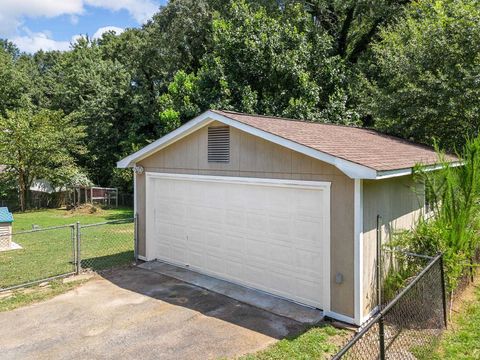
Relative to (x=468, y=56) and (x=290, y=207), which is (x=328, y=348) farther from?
(x=468, y=56)

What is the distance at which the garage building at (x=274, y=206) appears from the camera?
5902 mm

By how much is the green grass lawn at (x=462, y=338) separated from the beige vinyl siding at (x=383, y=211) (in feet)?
3.70

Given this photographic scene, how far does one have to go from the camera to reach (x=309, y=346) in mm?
5219

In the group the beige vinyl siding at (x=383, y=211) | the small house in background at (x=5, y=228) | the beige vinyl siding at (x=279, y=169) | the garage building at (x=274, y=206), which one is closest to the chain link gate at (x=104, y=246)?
the garage building at (x=274, y=206)

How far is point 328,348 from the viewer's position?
5207 mm

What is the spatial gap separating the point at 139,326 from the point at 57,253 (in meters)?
5.83

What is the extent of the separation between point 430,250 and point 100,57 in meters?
29.2

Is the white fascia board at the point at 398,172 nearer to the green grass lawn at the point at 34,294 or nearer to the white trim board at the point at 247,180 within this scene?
the white trim board at the point at 247,180

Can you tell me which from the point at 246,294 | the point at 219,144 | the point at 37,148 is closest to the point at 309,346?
the point at 246,294

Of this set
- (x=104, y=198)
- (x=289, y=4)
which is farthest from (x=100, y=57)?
(x=289, y=4)

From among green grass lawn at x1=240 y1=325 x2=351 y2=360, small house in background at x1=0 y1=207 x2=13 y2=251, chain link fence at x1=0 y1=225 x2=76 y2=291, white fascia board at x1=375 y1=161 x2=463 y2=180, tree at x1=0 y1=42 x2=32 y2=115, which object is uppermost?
tree at x1=0 y1=42 x2=32 y2=115

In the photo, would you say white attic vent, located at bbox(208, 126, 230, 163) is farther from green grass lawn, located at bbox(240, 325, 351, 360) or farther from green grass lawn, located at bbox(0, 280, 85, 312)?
green grass lawn, located at bbox(0, 280, 85, 312)

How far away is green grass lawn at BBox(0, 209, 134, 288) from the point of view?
8658mm

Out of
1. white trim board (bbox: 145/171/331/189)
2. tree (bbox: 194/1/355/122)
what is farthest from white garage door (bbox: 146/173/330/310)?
tree (bbox: 194/1/355/122)
